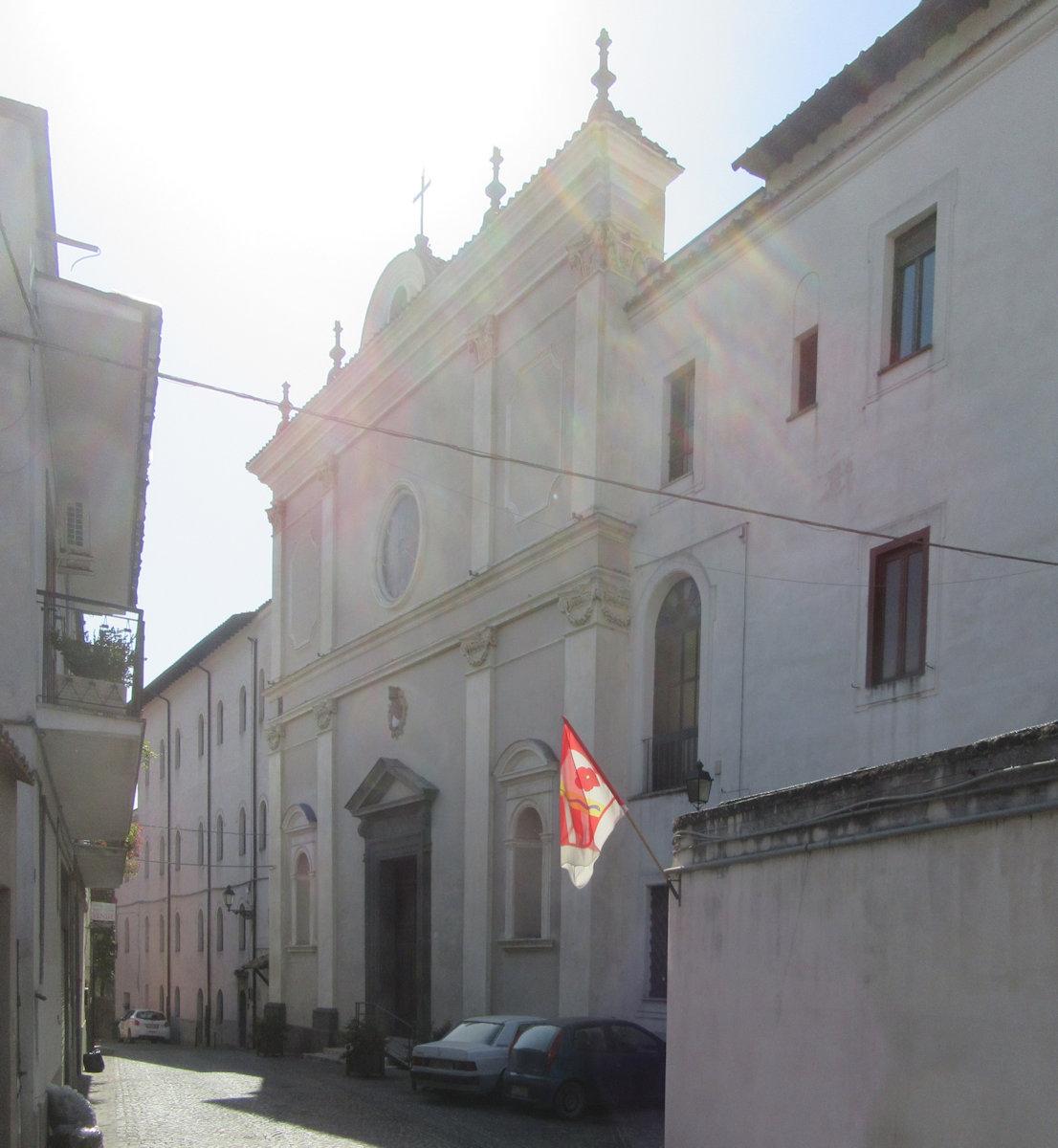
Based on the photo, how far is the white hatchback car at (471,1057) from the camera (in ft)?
51.8

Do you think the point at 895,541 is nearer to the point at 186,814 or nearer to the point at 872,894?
the point at 872,894

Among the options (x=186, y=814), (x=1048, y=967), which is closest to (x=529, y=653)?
(x=1048, y=967)

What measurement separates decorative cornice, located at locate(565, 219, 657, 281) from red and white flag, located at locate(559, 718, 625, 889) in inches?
403

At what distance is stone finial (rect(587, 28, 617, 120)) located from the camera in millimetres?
19594

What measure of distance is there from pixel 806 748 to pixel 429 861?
985 cm

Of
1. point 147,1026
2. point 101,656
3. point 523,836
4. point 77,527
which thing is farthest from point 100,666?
point 147,1026

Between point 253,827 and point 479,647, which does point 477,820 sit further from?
point 253,827

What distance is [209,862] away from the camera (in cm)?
3856

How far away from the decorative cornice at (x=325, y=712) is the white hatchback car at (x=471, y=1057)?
452 inches

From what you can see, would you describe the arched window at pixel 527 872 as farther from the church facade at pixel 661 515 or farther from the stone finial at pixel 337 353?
the stone finial at pixel 337 353

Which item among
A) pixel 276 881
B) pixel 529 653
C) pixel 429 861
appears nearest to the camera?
pixel 529 653

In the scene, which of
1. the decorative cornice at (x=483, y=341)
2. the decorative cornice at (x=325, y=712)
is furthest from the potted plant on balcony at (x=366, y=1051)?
the decorative cornice at (x=483, y=341)

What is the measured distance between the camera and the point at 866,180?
49.5 ft

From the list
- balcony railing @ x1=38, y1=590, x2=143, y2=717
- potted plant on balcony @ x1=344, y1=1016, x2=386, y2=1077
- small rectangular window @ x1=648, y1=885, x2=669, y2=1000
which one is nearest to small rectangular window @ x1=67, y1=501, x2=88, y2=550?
balcony railing @ x1=38, y1=590, x2=143, y2=717
